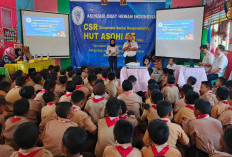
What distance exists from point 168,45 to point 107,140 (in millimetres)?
4932

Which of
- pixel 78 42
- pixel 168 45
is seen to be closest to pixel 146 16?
pixel 168 45

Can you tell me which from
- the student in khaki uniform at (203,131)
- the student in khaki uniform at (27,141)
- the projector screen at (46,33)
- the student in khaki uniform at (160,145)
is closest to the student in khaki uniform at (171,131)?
the student in khaki uniform at (203,131)

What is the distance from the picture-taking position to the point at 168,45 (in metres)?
6.12

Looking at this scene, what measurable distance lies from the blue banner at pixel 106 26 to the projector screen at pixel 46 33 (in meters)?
0.36

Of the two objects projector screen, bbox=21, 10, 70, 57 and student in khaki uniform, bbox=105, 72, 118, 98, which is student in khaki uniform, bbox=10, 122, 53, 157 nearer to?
student in khaki uniform, bbox=105, 72, 118, 98

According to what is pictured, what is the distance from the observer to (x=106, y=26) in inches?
284

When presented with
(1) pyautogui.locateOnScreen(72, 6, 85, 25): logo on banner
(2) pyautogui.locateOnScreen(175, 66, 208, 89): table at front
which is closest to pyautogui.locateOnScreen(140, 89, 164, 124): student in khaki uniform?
(2) pyautogui.locateOnScreen(175, 66, 208, 89): table at front

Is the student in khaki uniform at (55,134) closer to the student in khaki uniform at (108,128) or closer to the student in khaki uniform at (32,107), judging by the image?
the student in khaki uniform at (108,128)

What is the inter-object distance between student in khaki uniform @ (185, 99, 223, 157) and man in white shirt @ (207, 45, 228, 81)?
9.90ft

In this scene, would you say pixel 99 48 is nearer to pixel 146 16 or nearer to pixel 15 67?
pixel 146 16

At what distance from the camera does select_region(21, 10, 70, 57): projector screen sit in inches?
247

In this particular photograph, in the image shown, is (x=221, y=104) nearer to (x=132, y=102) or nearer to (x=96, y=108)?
(x=132, y=102)

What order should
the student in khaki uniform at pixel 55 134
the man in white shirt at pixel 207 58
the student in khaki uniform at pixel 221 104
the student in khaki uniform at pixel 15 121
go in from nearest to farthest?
the student in khaki uniform at pixel 55 134 < the student in khaki uniform at pixel 15 121 < the student in khaki uniform at pixel 221 104 < the man in white shirt at pixel 207 58

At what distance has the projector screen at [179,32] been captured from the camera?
5.34 m
